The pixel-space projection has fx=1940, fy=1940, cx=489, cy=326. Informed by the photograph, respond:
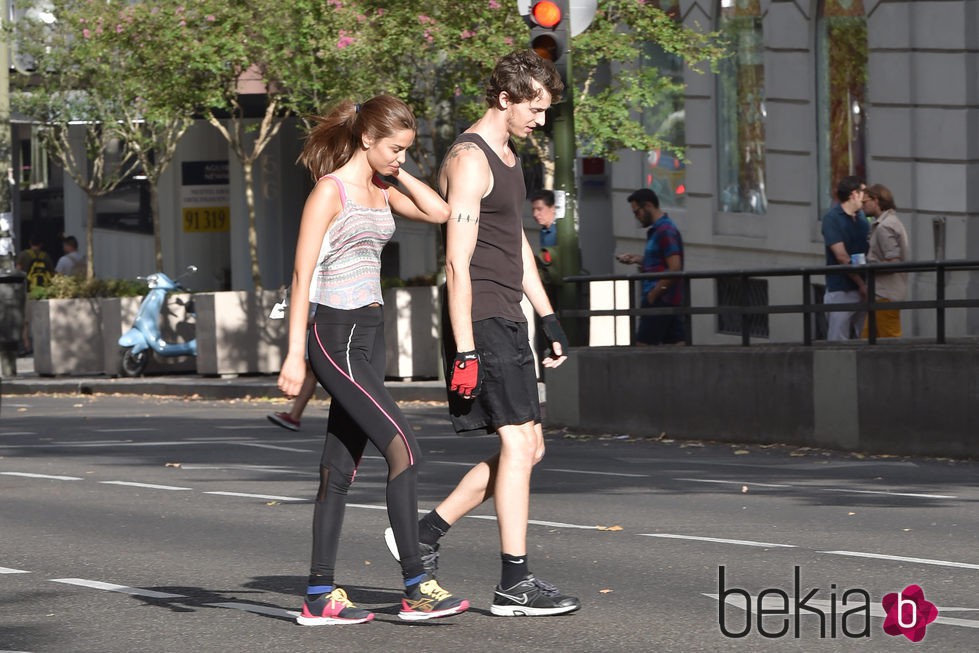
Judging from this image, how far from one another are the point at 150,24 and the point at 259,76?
3.52m

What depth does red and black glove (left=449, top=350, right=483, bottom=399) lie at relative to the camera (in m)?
6.79

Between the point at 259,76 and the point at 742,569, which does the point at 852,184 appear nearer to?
the point at 742,569

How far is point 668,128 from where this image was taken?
2403cm

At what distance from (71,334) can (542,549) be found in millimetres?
17124

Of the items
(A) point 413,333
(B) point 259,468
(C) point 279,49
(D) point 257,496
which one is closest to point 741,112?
(A) point 413,333

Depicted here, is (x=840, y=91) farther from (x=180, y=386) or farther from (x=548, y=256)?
(x=180, y=386)

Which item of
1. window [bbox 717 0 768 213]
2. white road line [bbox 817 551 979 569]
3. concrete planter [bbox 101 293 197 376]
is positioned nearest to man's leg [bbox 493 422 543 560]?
white road line [bbox 817 551 979 569]

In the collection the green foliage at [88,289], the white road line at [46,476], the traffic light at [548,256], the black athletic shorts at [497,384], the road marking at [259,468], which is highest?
the traffic light at [548,256]

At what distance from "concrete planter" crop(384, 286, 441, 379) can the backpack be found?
11.9m

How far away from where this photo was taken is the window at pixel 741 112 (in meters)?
22.3

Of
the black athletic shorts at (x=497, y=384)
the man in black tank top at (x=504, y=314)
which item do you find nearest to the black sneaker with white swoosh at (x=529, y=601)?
the man in black tank top at (x=504, y=314)

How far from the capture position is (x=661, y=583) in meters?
7.71

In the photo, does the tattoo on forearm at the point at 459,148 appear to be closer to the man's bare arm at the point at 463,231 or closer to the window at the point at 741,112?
the man's bare arm at the point at 463,231

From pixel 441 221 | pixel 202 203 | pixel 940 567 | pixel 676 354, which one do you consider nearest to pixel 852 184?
pixel 676 354
